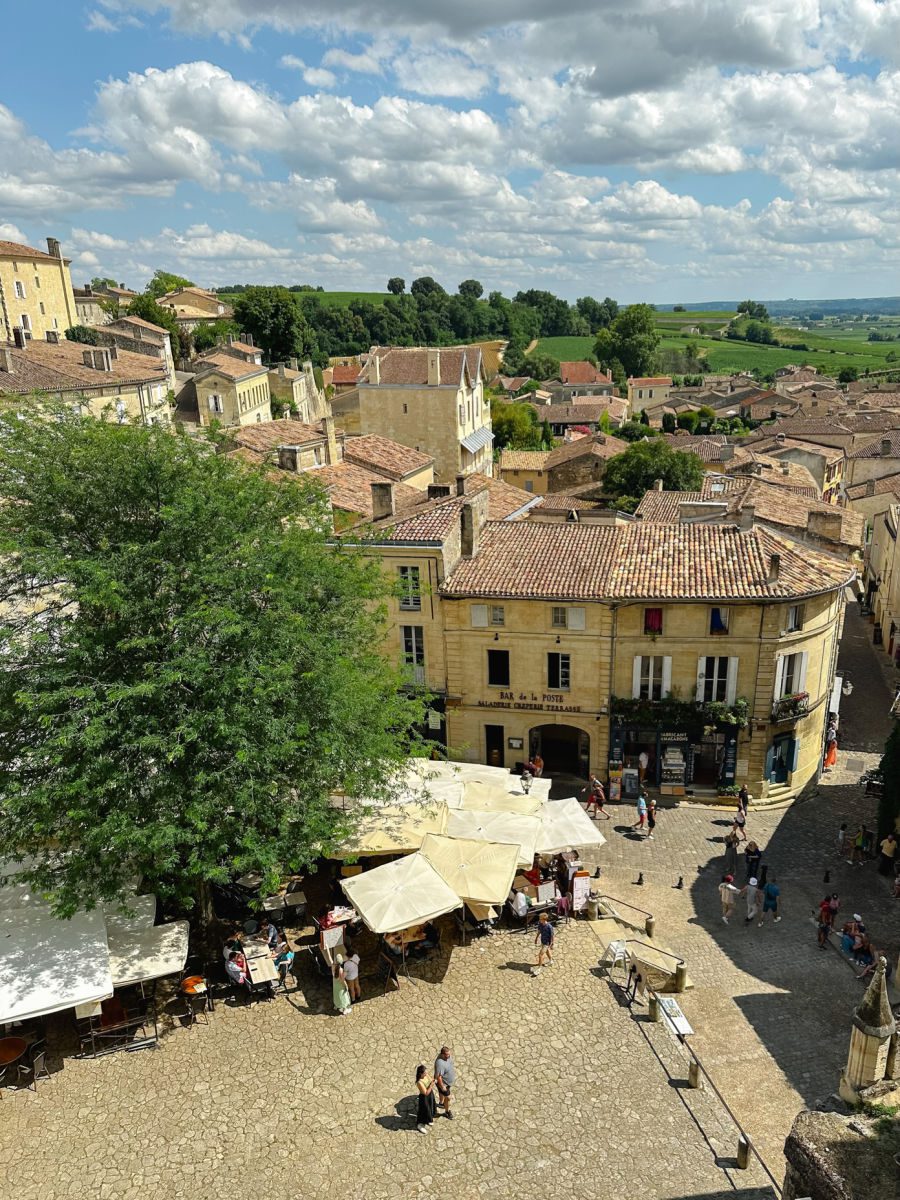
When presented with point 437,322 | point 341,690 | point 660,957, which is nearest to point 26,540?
point 341,690

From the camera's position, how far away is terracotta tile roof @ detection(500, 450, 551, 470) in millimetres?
79875

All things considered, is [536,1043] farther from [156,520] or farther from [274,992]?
[156,520]

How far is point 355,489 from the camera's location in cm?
4053

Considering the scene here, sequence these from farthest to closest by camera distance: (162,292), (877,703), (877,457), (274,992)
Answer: (162,292)
(877,457)
(877,703)
(274,992)

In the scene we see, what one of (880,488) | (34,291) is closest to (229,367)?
(34,291)

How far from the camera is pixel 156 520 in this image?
63.9ft

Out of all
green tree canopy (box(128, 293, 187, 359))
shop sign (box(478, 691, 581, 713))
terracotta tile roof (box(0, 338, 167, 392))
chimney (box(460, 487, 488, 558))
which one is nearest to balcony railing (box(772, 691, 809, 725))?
shop sign (box(478, 691, 581, 713))

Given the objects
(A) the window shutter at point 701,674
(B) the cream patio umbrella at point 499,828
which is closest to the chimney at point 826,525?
(A) the window shutter at point 701,674

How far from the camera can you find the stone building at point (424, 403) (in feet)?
204

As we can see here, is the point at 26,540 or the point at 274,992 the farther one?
the point at 274,992

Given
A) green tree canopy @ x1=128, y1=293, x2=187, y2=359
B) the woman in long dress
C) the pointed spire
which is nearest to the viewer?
the pointed spire

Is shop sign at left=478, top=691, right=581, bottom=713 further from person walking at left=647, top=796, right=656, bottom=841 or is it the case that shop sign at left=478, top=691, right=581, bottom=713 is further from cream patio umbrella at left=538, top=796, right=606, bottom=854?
cream patio umbrella at left=538, top=796, right=606, bottom=854

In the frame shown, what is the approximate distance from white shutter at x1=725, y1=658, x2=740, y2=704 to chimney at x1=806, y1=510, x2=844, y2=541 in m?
9.68

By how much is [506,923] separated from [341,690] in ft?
25.3
